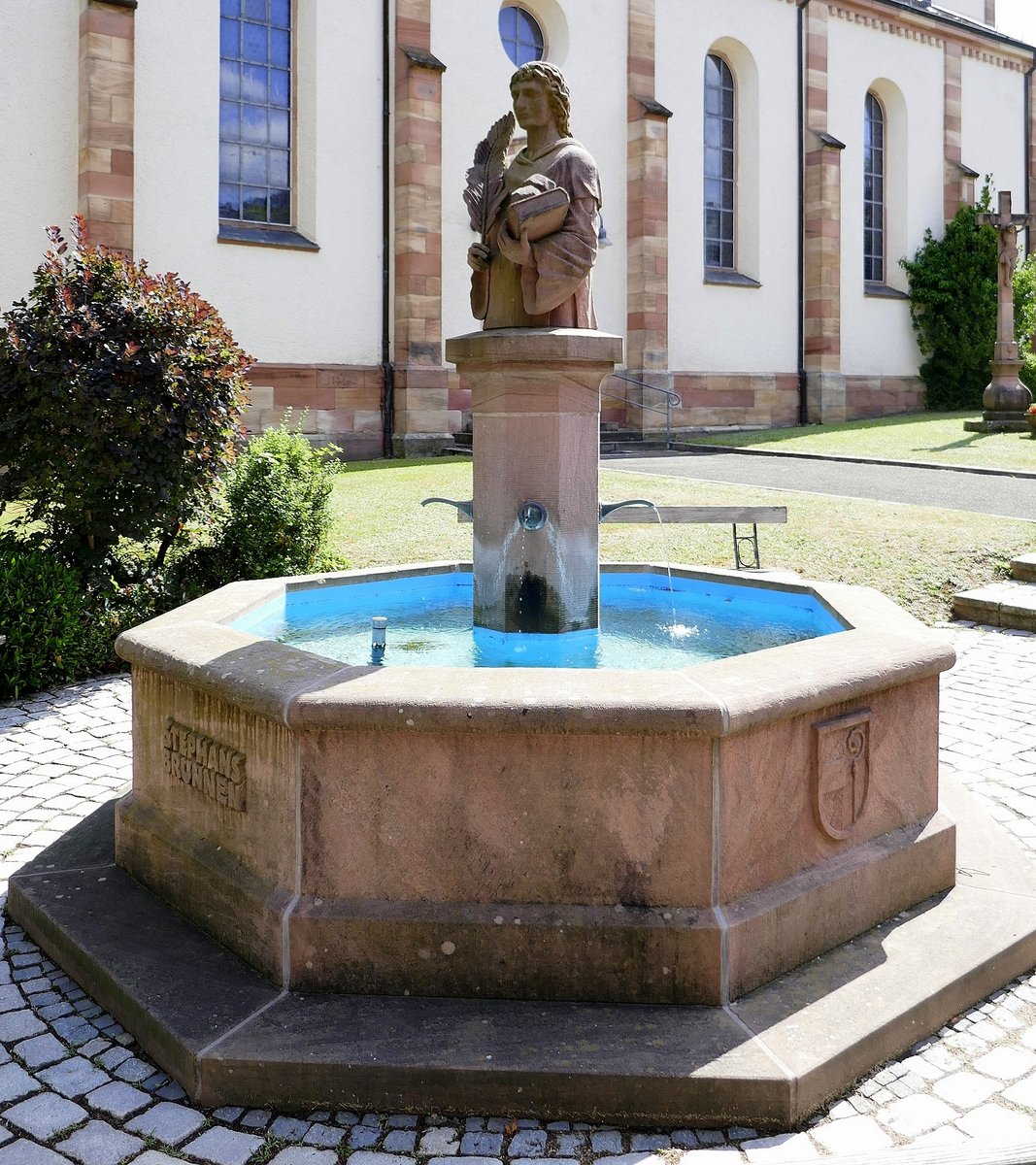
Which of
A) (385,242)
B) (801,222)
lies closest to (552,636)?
(385,242)

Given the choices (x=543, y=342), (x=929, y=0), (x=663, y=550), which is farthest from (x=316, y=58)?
(x=929, y=0)

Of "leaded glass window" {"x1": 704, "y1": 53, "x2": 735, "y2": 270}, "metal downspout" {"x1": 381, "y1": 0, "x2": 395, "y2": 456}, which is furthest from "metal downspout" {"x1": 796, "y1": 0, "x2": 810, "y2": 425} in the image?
"metal downspout" {"x1": 381, "y1": 0, "x2": 395, "y2": 456}

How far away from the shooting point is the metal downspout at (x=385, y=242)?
776 inches

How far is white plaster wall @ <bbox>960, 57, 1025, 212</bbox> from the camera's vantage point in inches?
1174

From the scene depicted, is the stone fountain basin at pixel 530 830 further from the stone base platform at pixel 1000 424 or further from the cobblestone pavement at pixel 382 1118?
the stone base platform at pixel 1000 424

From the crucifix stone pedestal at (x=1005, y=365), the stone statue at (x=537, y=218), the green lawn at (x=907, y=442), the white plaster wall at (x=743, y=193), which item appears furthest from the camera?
the white plaster wall at (x=743, y=193)

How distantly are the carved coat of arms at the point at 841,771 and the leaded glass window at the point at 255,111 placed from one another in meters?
17.4

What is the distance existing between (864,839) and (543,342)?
2.35m

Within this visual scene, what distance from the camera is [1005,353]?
22.7 metres

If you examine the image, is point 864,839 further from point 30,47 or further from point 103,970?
point 30,47

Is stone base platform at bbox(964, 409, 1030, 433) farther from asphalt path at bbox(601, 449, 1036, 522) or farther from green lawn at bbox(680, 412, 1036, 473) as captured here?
asphalt path at bbox(601, 449, 1036, 522)

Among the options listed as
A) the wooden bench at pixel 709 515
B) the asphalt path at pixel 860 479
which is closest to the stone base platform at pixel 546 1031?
the wooden bench at pixel 709 515

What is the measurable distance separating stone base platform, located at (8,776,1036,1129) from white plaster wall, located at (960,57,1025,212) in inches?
1194

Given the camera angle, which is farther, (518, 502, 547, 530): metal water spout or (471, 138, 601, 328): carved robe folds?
(518, 502, 547, 530): metal water spout
